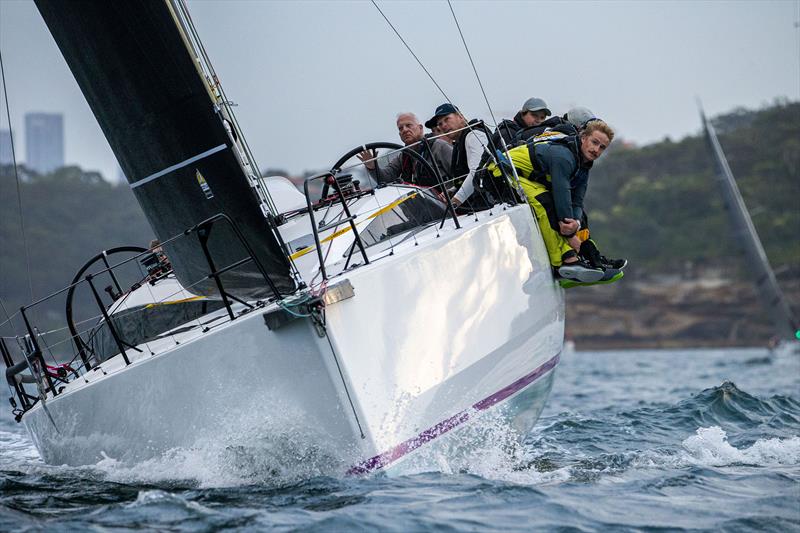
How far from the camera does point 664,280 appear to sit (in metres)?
45.1

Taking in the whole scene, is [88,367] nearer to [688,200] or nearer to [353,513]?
[353,513]

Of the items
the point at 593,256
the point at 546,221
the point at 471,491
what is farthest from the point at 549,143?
the point at 471,491

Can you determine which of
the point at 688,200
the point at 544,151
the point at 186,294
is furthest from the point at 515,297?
the point at 688,200

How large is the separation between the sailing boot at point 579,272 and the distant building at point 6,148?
3.42m

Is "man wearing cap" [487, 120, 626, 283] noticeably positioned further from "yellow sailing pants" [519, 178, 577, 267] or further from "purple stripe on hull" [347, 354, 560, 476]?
"purple stripe on hull" [347, 354, 560, 476]

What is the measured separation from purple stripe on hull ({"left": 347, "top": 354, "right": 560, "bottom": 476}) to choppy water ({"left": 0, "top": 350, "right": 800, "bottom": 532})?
2.6 inches

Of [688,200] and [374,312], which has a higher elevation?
[374,312]

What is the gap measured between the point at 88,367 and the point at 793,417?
194 inches

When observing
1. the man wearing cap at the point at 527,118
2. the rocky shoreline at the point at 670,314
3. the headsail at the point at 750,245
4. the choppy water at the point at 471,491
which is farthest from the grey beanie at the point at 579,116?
the rocky shoreline at the point at 670,314

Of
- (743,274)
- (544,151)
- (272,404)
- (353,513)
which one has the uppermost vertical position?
(544,151)

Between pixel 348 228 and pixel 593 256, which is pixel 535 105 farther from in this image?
pixel 348 228

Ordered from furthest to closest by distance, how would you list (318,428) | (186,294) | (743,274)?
1. (743,274)
2. (186,294)
3. (318,428)

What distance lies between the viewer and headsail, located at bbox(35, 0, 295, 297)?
4988 millimetres

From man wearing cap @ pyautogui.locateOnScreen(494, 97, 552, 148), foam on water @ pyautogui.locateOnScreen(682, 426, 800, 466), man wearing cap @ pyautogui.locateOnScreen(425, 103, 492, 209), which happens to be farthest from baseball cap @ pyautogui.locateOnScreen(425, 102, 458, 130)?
foam on water @ pyautogui.locateOnScreen(682, 426, 800, 466)
